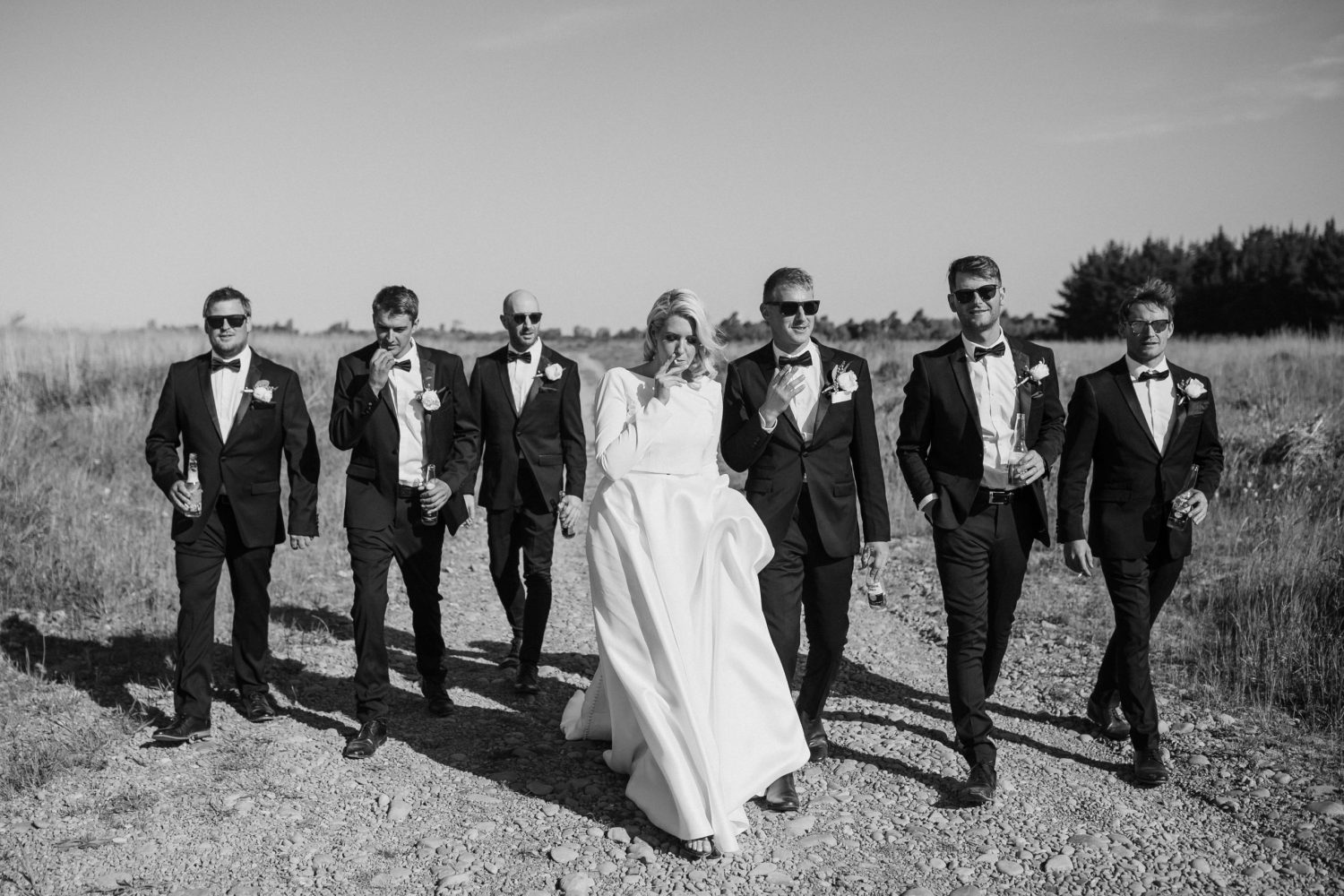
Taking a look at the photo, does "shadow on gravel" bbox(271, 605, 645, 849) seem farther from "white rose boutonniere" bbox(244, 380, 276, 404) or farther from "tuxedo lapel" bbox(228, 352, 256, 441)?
"white rose boutonniere" bbox(244, 380, 276, 404)

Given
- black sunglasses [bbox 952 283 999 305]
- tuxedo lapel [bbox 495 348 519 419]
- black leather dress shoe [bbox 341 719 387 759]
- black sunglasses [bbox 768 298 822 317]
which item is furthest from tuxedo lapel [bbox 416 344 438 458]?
black sunglasses [bbox 952 283 999 305]

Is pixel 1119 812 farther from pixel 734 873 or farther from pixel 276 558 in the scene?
pixel 276 558

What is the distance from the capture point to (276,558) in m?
10.3

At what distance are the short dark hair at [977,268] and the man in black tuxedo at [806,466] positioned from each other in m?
0.68

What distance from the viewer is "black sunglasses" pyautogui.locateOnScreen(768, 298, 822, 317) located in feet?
17.9

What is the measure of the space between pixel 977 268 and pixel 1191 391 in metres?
1.37

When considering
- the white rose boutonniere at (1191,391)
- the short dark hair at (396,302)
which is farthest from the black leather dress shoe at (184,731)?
the white rose boutonniere at (1191,391)

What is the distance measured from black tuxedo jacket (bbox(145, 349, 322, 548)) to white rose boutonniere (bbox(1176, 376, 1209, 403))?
4928 mm

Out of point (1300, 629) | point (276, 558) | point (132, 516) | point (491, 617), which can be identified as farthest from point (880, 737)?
point (132, 516)

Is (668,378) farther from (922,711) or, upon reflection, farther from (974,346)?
(922,711)

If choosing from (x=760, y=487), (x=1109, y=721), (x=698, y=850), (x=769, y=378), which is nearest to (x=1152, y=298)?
(x=769, y=378)

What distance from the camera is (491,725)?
6.41 meters

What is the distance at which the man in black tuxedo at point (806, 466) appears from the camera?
557 centimetres

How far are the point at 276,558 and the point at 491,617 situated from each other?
2.58m
